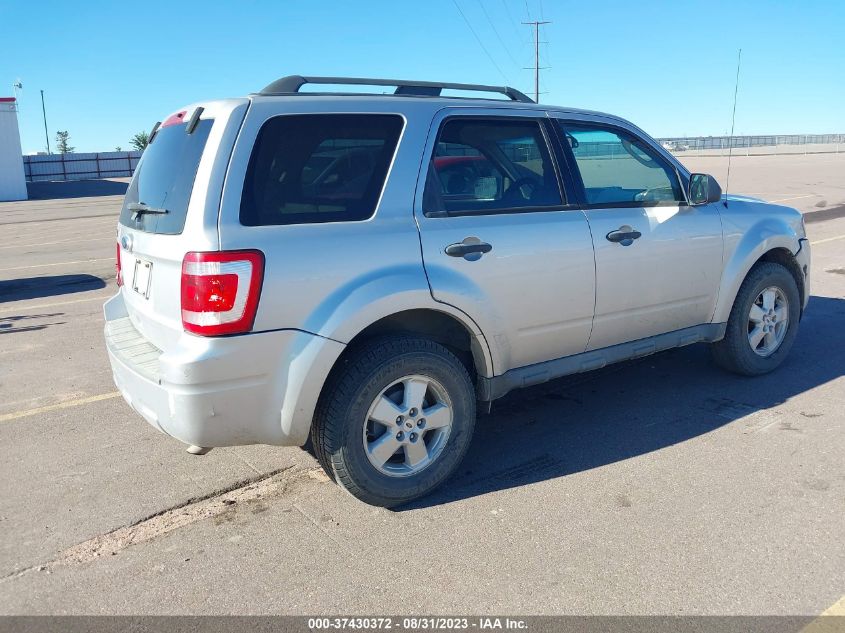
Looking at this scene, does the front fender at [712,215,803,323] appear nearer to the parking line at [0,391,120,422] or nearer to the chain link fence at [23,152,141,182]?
the parking line at [0,391,120,422]

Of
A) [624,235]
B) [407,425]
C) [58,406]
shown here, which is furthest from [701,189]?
[58,406]

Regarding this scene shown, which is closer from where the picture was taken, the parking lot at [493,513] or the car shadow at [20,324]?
the parking lot at [493,513]

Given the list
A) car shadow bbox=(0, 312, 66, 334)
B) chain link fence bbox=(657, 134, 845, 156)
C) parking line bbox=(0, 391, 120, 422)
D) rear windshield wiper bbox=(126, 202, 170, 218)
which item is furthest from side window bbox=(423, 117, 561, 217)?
chain link fence bbox=(657, 134, 845, 156)

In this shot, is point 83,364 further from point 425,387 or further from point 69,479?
point 425,387

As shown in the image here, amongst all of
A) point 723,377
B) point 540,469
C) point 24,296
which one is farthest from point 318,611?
Result: point 24,296

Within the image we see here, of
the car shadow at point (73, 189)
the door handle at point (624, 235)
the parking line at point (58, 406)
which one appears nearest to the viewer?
the door handle at point (624, 235)

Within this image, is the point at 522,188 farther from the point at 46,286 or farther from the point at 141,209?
the point at 46,286

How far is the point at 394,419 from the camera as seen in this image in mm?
3549

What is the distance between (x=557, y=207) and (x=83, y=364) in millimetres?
4127

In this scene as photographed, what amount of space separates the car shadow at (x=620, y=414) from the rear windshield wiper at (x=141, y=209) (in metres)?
1.83

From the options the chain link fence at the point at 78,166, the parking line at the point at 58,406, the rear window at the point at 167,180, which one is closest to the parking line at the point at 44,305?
the parking line at the point at 58,406

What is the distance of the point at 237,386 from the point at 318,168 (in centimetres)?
104

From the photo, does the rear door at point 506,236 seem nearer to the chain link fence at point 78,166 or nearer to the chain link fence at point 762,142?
the chain link fence at point 78,166

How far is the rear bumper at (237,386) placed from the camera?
3.05 metres
